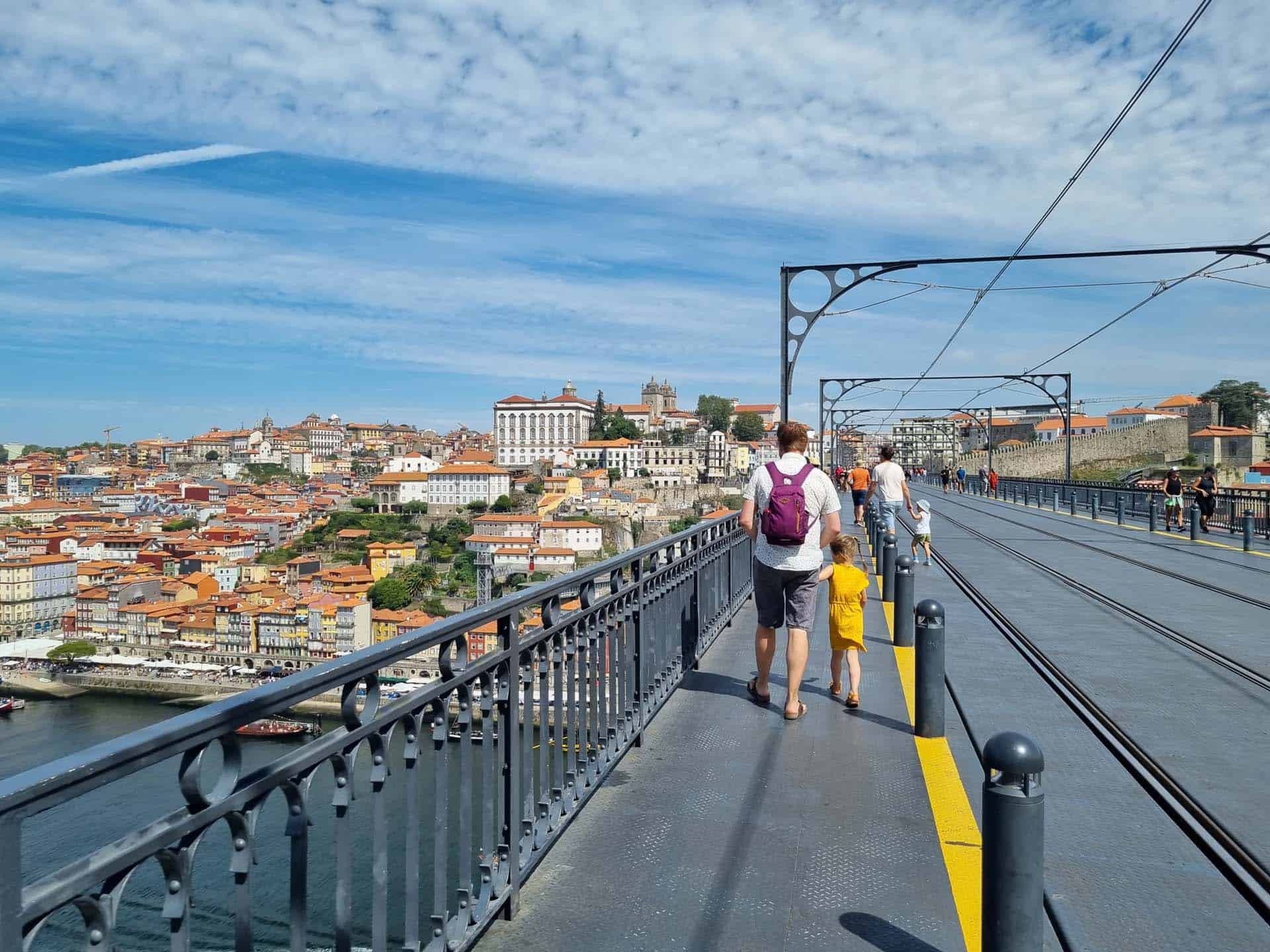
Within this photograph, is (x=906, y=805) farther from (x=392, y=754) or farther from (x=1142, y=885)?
(x=392, y=754)

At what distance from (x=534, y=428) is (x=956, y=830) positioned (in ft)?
577

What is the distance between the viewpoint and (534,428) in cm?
17788

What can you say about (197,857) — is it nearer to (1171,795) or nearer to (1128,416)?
(1171,795)

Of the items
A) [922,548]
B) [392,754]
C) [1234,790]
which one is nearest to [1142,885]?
[1234,790]

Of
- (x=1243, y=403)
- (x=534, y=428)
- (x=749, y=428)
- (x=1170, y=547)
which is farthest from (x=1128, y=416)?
(x=1170, y=547)

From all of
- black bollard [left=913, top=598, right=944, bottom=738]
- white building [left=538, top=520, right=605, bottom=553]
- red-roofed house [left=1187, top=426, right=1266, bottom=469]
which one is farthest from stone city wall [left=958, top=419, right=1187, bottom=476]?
black bollard [left=913, top=598, right=944, bottom=738]

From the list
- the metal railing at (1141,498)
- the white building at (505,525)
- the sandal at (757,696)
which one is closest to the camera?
the sandal at (757,696)

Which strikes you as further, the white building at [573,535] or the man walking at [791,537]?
the white building at [573,535]

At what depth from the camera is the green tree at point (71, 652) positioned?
57.0 m

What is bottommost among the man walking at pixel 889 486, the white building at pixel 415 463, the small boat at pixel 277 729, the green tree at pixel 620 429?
the small boat at pixel 277 729

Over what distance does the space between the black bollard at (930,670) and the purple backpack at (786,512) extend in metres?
0.78

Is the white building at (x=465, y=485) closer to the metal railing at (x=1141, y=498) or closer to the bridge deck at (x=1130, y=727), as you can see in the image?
the metal railing at (x=1141, y=498)

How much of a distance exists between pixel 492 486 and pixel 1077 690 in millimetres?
141576

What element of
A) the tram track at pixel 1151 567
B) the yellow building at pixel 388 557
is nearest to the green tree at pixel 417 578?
the yellow building at pixel 388 557
